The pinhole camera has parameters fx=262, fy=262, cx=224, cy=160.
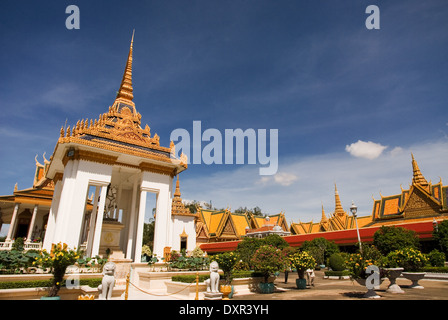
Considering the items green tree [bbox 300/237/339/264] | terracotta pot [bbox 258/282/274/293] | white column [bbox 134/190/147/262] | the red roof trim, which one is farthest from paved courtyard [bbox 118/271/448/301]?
green tree [bbox 300/237/339/264]

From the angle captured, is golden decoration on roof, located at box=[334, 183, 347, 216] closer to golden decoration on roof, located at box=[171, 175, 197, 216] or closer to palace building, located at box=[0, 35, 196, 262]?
golden decoration on roof, located at box=[171, 175, 197, 216]

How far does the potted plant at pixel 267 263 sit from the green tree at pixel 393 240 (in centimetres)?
1232

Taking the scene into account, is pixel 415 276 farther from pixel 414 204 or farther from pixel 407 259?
pixel 414 204

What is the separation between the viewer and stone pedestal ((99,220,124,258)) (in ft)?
59.8

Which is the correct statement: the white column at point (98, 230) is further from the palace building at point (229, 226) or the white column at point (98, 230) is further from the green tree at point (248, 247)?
the palace building at point (229, 226)

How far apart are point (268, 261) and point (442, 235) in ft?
55.0

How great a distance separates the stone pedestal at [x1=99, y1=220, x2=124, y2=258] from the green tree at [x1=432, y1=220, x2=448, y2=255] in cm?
2422

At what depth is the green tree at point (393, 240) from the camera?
64.6 feet

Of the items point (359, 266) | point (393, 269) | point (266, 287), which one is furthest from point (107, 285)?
point (393, 269)

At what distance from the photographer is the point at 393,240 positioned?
790 inches

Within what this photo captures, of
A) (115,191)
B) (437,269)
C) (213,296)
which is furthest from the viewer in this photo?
(115,191)
